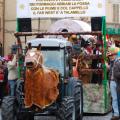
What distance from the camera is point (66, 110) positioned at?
12.0 m

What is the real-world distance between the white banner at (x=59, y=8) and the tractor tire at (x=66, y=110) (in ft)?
12.8

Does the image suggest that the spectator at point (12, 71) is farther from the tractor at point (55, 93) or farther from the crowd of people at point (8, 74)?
the tractor at point (55, 93)

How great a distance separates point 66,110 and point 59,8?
170 inches

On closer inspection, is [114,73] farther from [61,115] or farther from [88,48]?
[88,48]

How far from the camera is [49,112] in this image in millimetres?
12578

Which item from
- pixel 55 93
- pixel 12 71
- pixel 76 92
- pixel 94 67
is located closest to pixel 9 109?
pixel 55 93

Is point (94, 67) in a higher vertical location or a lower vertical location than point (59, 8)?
lower

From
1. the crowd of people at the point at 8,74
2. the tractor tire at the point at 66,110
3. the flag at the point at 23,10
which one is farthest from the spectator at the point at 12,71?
the tractor tire at the point at 66,110

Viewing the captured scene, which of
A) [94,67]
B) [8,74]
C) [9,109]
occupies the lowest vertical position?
[9,109]

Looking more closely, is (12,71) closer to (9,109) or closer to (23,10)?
(23,10)

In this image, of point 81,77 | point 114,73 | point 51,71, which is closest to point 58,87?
point 51,71

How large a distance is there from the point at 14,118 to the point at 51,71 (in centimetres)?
126

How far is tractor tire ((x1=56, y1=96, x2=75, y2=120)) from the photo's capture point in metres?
12.0

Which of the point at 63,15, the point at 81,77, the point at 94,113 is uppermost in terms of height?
the point at 63,15
